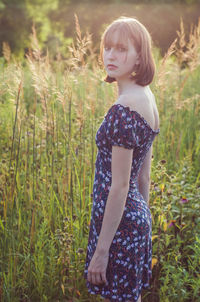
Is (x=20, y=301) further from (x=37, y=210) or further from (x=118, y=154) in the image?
(x=118, y=154)

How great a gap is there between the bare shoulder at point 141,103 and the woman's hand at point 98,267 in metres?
0.67

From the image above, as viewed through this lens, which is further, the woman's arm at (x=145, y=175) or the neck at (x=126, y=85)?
the woman's arm at (x=145, y=175)

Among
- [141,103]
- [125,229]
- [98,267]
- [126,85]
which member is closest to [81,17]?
[126,85]

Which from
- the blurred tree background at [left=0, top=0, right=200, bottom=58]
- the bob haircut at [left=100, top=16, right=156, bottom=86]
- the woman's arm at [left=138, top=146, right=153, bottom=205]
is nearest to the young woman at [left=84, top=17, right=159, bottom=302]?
the bob haircut at [left=100, top=16, right=156, bottom=86]

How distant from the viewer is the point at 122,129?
62.6 inches

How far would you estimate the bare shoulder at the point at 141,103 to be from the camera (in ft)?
5.30

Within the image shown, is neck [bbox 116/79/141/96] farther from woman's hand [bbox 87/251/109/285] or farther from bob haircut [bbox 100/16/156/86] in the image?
woman's hand [bbox 87/251/109/285]

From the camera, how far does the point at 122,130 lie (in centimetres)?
159

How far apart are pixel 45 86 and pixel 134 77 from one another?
2.98 ft

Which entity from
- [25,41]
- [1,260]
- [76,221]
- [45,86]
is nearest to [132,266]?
[76,221]

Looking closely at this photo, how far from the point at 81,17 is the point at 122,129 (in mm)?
27402

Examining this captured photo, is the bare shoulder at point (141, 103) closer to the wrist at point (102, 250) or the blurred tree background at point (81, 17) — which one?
the wrist at point (102, 250)

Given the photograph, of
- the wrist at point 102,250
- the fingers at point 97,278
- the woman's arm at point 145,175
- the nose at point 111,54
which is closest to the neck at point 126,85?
the nose at point 111,54

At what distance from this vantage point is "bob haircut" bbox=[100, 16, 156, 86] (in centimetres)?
164
